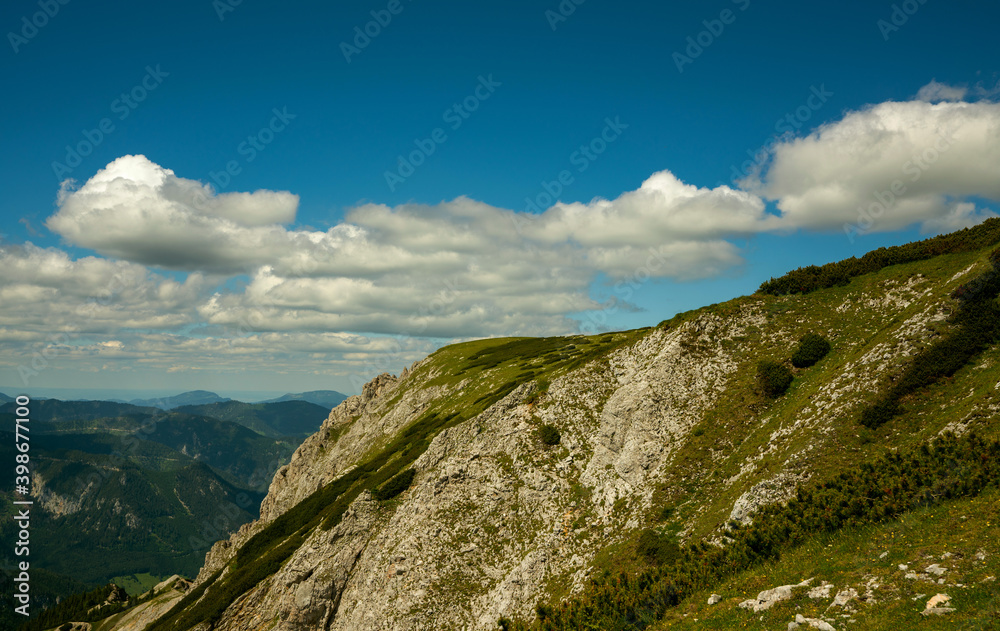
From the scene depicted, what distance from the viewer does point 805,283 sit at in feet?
156

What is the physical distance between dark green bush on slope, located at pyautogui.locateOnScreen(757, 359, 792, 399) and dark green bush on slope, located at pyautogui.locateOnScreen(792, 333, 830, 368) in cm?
117

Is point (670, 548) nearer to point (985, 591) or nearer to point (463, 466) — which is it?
point (985, 591)

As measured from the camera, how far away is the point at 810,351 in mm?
40281

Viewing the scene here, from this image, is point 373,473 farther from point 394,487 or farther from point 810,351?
point 810,351

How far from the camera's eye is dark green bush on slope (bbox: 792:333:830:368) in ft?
131

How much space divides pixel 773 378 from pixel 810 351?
3.83m

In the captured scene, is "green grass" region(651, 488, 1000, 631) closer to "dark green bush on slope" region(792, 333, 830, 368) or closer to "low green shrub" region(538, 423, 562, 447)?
"dark green bush on slope" region(792, 333, 830, 368)

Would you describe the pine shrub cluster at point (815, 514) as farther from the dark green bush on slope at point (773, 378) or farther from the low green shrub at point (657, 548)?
the dark green bush on slope at point (773, 378)

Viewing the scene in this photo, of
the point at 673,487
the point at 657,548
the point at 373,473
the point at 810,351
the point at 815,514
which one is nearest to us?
the point at 815,514

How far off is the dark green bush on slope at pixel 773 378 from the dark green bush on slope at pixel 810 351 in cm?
117

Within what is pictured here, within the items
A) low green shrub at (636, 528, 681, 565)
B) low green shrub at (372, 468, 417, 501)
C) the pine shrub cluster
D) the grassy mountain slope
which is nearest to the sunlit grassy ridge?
the grassy mountain slope

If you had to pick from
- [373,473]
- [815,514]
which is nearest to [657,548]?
[815,514]

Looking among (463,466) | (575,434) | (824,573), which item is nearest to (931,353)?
(824,573)

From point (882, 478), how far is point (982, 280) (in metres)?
19.3
